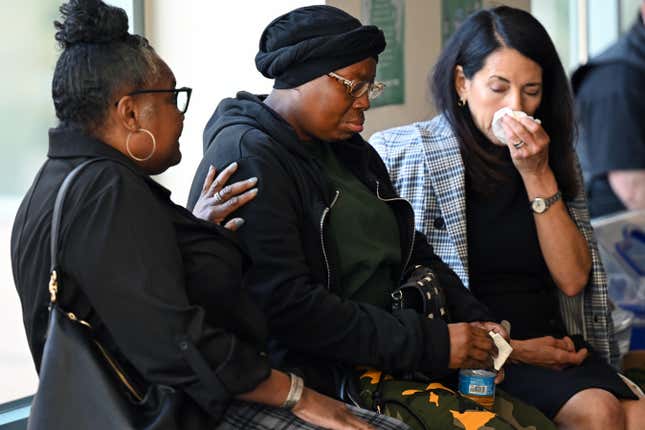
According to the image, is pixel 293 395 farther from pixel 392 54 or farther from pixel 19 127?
pixel 392 54

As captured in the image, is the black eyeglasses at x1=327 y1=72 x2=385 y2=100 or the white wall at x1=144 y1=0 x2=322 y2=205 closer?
the black eyeglasses at x1=327 y1=72 x2=385 y2=100

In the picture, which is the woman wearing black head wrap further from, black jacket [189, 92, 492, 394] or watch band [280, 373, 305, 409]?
watch band [280, 373, 305, 409]

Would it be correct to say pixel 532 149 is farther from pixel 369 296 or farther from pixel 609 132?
pixel 369 296

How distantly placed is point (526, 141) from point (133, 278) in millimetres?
1431

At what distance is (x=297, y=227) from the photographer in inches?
89.8

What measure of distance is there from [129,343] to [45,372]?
0.49ft

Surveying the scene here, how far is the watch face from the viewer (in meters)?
2.91

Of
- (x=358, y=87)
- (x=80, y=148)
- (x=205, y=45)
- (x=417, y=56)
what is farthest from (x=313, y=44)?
(x=417, y=56)

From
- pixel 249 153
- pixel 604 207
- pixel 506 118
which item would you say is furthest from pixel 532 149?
pixel 604 207

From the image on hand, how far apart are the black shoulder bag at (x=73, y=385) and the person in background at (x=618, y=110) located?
4.01ft

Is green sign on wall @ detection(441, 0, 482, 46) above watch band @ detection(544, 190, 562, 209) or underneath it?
above

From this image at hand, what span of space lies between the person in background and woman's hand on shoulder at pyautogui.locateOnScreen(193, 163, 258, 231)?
82 cm

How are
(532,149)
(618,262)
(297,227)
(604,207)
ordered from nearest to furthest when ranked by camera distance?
1. (297,227)
2. (532,149)
3. (618,262)
4. (604,207)

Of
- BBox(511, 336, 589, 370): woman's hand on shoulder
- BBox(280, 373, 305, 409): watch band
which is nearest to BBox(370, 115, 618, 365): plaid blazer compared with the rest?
BBox(511, 336, 589, 370): woman's hand on shoulder
